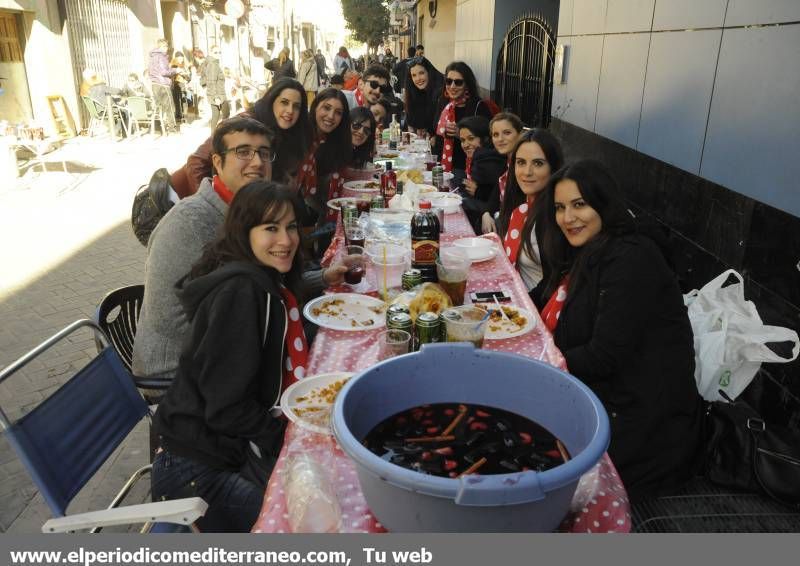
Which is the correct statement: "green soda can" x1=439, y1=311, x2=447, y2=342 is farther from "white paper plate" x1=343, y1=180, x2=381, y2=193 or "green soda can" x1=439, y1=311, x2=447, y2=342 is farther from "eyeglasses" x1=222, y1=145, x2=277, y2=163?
"white paper plate" x1=343, y1=180, x2=381, y2=193

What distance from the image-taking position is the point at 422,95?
9.66 meters

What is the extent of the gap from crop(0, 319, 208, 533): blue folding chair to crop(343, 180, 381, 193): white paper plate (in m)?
3.46

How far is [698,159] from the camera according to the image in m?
4.24

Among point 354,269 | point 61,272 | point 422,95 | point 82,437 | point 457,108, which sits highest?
point 422,95

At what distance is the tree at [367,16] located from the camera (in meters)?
35.9

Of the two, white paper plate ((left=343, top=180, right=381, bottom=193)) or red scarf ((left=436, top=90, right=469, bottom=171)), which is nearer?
white paper plate ((left=343, top=180, right=381, bottom=193))

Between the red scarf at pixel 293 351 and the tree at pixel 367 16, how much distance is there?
3719 cm

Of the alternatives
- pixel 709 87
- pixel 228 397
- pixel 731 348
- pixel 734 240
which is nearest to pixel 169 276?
pixel 228 397

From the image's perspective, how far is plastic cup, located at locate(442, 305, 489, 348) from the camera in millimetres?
2203

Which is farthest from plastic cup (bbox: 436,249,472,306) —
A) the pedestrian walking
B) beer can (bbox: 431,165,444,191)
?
the pedestrian walking

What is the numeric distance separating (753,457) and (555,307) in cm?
104

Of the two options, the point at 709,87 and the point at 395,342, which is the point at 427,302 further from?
the point at 709,87

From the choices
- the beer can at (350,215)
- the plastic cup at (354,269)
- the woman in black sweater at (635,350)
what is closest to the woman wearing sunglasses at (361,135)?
the beer can at (350,215)

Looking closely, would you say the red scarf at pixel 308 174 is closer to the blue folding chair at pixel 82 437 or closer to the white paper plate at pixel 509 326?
the white paper plate at pixel 509 326
